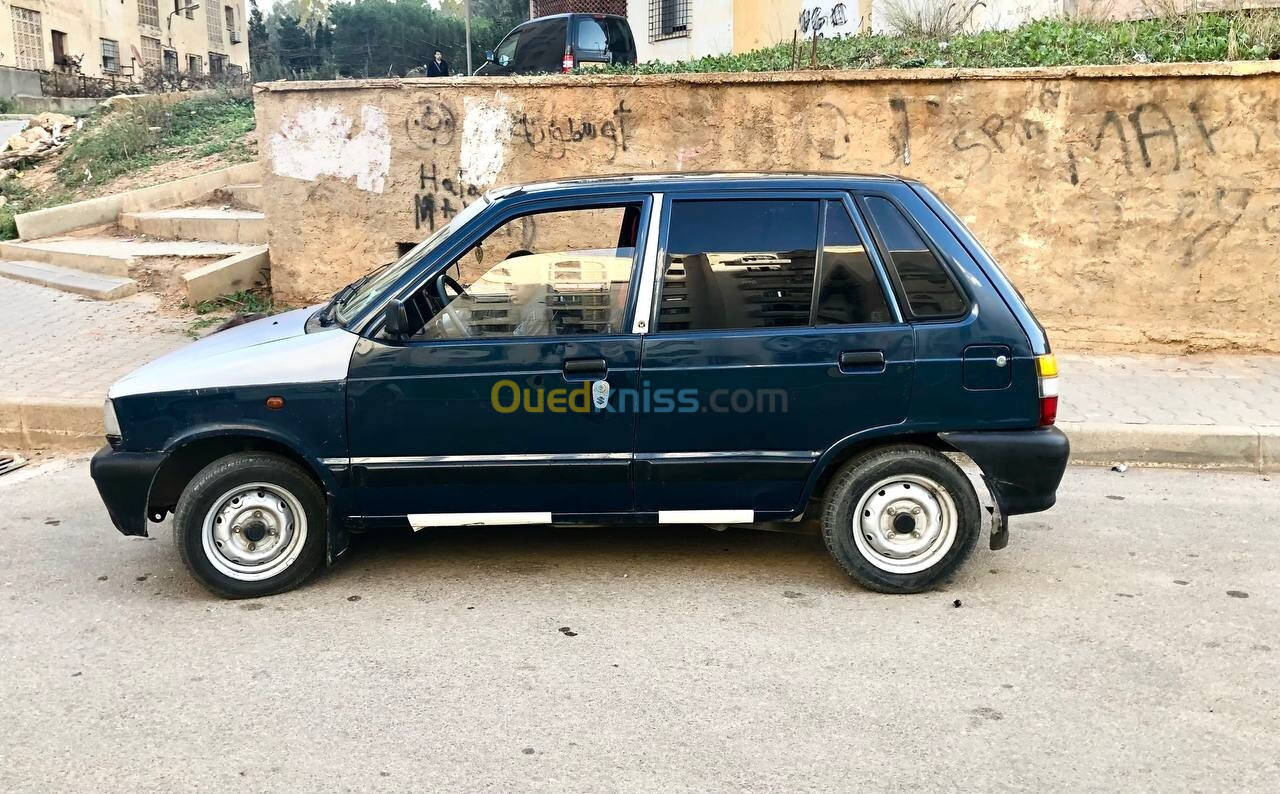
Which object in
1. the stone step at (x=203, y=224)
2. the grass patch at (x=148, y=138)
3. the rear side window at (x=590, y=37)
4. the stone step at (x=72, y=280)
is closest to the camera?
the stone step at (x=72, y=280)

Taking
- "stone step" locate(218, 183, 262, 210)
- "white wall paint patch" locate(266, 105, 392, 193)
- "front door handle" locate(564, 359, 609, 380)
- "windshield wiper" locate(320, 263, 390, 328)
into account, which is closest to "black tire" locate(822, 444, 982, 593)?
"front door handle" locate(564, 359, 609, 380)

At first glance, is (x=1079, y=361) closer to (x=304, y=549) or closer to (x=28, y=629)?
(x=304, y=549)

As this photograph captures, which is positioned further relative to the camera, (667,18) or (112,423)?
(667,18)

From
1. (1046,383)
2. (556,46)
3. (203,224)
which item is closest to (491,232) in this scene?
(1046,383)

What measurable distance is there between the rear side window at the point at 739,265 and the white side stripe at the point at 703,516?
77 cm

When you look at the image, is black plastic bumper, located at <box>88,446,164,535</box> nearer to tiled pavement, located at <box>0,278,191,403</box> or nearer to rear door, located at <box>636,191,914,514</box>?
rear door, located at <box>636,191,914,514</box>

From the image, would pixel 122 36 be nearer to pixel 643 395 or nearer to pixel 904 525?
pixel 643 395

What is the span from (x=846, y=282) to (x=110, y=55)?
144 ft

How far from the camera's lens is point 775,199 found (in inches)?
181

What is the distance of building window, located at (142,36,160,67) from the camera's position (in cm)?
4266

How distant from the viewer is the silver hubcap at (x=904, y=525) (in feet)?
15.0

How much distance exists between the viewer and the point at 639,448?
4512 mm

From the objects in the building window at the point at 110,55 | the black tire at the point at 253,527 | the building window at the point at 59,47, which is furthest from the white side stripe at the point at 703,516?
the building window at the point at 110,55

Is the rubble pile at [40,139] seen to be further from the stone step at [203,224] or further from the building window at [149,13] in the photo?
the building window at [149,13]
